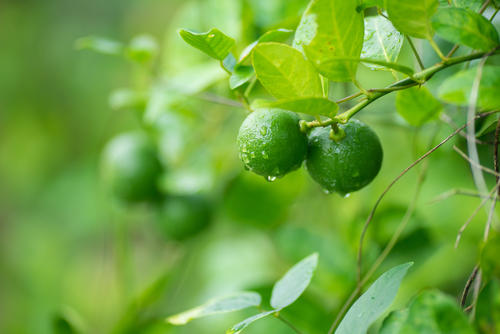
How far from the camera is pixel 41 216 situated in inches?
107

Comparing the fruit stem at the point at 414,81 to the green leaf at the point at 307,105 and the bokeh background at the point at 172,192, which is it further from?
the bokeh background at the point at 172,192

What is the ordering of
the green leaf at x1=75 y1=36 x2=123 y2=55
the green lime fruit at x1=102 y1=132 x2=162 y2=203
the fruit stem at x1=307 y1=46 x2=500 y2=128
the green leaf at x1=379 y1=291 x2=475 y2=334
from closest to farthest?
the green leaf at x1=379 y1=291 x2=475 y2=334, the fruit stem at x1=307 y1=46 x2=500 y2=128, the green leaf at x1=75 y1=36 x2=123 y2=55, the green lime fruit at x1=102 y1=132 x2=162 y2=203

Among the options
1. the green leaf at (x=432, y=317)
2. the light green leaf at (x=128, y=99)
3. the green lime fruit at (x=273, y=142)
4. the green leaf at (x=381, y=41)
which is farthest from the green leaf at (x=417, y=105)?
the light green leaf at (x=128, y=99)

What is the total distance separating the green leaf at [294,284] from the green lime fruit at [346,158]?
0.40 feet

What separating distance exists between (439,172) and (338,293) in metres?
0.58

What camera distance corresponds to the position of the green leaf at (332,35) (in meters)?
0.56

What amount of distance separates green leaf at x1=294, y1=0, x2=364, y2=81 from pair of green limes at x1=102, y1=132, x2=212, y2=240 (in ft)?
2.79

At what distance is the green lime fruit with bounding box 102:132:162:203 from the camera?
1350mm

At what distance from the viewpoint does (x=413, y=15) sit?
22.6 inches

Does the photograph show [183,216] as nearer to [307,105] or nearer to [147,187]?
[147,187]

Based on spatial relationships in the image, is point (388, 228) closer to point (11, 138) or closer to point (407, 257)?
point (407, 257)

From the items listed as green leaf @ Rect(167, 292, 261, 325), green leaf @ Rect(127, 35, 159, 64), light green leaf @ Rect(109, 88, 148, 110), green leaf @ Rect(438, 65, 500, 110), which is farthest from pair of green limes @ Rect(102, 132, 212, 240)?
green leaf @ Rect(438, 65, 500, 110)

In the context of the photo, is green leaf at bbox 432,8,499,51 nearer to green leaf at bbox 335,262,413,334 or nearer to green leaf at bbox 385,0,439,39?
green leaf at bbox 385,0,439,39

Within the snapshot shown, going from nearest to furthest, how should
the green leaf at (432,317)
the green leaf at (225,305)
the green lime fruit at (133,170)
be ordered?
the green leaf at (432,317) < the green leaf at (225,305) < the green lime fruit at (133,170)
